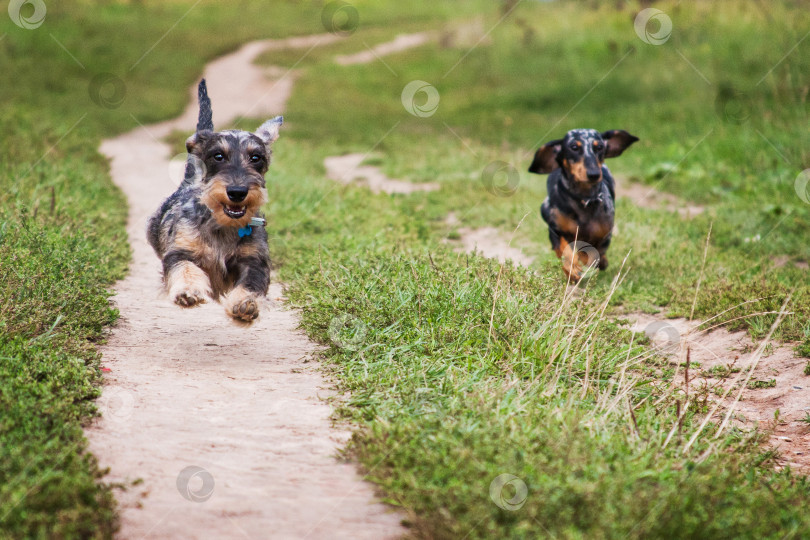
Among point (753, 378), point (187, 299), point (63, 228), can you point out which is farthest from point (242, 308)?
point (753, 378)

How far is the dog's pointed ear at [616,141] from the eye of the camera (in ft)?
24.3

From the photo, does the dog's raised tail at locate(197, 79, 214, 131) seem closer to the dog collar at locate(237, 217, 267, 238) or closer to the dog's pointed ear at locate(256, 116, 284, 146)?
the dog's pointed ear at locate(256, 116, 284, 146)

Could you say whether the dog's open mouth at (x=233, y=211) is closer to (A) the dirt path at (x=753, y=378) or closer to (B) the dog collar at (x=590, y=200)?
(A) the dirt path at (x=753, y=378)

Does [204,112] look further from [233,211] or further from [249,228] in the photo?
[233,211]

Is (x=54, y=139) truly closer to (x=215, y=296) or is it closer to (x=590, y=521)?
(x=215, y=296)

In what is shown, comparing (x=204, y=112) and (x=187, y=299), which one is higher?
(x=204, y=112)

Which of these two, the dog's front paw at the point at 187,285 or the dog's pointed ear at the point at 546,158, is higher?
the dog's pointed ear at the point at 546,158

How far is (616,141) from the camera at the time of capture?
7.50 meters

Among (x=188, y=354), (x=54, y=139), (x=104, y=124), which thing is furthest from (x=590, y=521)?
(x=104, y=124)

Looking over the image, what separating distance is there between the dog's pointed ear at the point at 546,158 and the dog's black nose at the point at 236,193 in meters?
3.39

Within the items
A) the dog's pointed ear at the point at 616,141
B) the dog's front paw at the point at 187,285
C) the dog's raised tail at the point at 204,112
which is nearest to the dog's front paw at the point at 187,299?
the dog's front paw at the point at 187,285

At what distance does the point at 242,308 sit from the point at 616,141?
170 inches

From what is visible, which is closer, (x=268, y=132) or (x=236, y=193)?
(x=236, y=193)

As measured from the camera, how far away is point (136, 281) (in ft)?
22.5
